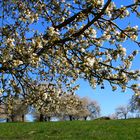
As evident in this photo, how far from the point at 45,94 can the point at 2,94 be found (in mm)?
1182

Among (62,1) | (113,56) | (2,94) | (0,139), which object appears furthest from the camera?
(0,139)

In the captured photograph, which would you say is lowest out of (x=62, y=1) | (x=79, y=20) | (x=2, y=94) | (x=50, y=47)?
(x=2, y=94)

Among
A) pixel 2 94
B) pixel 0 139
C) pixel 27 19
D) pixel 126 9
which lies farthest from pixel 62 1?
pixel 0 139

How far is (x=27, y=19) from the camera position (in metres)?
11.5

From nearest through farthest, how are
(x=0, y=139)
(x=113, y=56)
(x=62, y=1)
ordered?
(x=113, y=56)
(x=62, y=1)
(x=0, y=139)

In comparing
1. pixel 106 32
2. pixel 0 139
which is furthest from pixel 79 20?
pixel 0 139

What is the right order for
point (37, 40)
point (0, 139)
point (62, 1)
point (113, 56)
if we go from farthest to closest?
point (0, 139) < point (62, 1) < point (113, 56) < point (37, 40)

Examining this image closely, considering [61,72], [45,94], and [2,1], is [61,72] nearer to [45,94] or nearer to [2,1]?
[45,94]

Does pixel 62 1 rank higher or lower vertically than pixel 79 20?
higher

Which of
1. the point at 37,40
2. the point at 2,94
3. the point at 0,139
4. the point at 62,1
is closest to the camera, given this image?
the point at 37,40

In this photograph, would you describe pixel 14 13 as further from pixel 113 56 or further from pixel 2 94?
pixel 113 56

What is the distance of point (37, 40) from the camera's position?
9.77 metres

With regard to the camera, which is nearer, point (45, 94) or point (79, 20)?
point (79, 20)

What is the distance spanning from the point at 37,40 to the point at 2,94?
2.27 meters
